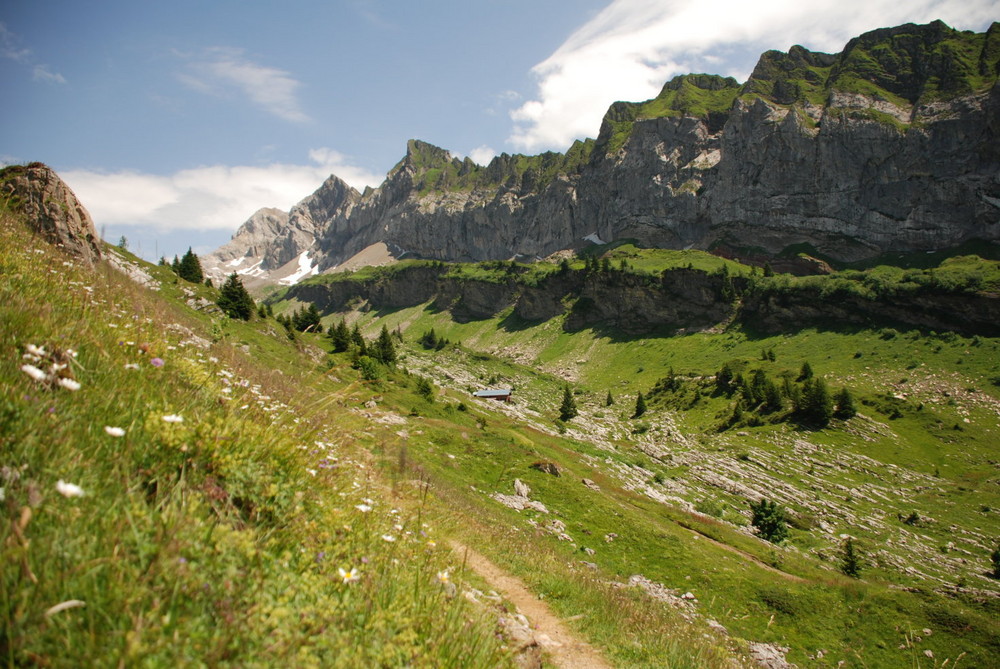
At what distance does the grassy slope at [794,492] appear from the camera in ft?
53.4

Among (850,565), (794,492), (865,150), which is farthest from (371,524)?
(865,150)

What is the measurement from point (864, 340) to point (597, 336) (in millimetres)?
67946

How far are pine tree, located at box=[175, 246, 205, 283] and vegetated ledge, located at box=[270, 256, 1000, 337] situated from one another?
115 m

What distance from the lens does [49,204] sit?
15.4 metres

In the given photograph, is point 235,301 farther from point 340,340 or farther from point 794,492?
point 794,492

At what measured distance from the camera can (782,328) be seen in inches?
4439

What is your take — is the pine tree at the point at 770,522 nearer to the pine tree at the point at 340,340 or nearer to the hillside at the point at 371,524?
the hillside at the point at 371,524

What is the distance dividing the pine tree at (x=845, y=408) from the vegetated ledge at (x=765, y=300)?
56.4 m

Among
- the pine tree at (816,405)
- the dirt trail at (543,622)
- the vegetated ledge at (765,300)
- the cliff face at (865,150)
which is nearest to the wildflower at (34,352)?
the dirt trail at (543,622)

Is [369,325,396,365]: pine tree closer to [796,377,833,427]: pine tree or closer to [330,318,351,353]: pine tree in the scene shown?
[330,318,351,353]: pine tree

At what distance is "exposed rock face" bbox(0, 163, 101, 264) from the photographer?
14477 millimetres

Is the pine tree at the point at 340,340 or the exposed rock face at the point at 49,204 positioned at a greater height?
the exposed rock face at the point at 49,204

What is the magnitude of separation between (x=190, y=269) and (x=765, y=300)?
126520 millimetres

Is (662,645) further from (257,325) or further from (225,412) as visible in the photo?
(257,325)
